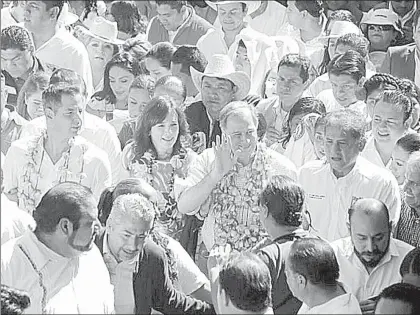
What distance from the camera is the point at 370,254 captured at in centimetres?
180

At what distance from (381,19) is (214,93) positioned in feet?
3.36

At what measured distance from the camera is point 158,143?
6.79 feet

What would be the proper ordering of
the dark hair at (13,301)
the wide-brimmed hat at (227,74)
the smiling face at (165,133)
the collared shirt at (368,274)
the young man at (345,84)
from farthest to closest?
the young man at (345,84) < the wide-brimmed hat at (227,74) < the smiling face at (165,133) < the collared shirt at (368,274) < the dark hair at (13,301)

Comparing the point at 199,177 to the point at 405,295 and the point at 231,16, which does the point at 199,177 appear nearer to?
the point at 405,295

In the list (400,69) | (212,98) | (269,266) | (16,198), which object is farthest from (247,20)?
(269,266)

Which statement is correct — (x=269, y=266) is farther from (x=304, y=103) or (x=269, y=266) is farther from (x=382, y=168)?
(x=304, y=103)

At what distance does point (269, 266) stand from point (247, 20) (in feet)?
5.77

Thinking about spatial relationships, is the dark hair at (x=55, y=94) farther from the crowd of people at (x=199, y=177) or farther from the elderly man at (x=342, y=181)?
the elderly man at (x=342, y=181)

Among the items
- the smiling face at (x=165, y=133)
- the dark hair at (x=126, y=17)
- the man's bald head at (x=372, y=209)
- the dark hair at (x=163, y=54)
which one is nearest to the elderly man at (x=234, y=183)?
the smiling face at (x=165, y=133)

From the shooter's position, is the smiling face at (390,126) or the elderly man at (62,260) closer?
the elderly man at (62,260)

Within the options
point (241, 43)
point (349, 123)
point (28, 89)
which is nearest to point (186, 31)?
point (241, 43)

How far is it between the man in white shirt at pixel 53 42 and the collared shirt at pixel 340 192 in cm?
73

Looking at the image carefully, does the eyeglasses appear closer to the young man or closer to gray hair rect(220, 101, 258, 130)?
the young man

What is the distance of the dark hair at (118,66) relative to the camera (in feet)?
8.14
